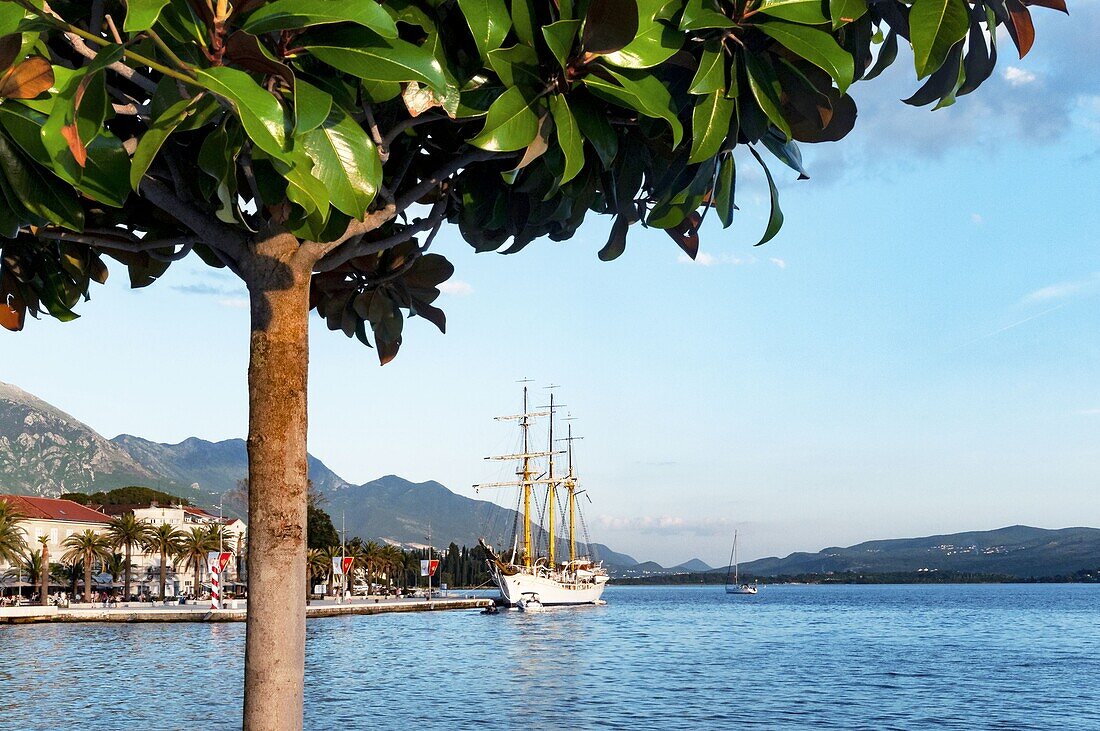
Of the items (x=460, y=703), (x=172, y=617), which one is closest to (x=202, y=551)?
(x=172, y=617)

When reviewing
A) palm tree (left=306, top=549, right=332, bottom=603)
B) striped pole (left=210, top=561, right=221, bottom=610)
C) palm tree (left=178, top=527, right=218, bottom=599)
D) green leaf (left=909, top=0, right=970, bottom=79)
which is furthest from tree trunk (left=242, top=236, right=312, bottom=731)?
palm tree (left=306, top=549, right=332, bottom=603)

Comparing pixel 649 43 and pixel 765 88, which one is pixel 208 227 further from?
pixel 765 88

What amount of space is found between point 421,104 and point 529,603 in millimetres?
106863

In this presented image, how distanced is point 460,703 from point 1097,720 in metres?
19.8

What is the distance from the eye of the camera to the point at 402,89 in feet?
11.8

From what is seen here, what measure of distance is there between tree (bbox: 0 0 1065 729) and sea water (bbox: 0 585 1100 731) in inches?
951

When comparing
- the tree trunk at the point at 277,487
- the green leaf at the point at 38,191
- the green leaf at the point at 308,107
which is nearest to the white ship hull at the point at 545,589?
the tree trunk at the point at 277,487

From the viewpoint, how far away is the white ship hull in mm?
107938

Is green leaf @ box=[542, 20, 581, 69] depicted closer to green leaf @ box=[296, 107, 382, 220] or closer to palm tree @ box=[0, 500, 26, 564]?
green leaf @ box=[296, 107, 382, 220]

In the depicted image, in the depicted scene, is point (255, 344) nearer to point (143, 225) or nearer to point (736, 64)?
point (143, 225)

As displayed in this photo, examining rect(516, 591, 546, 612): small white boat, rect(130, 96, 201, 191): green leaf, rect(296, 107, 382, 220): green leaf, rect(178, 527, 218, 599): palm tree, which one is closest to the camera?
rect(130, 96, 201, 191): green leaf

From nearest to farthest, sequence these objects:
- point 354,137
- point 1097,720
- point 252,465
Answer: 1. point 354,137
2. point 252,465
3. point 1097,720

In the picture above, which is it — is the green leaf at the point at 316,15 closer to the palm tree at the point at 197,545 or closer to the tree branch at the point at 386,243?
the tree branch at the point at 386,243

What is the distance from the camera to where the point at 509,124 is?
340 centimetres
